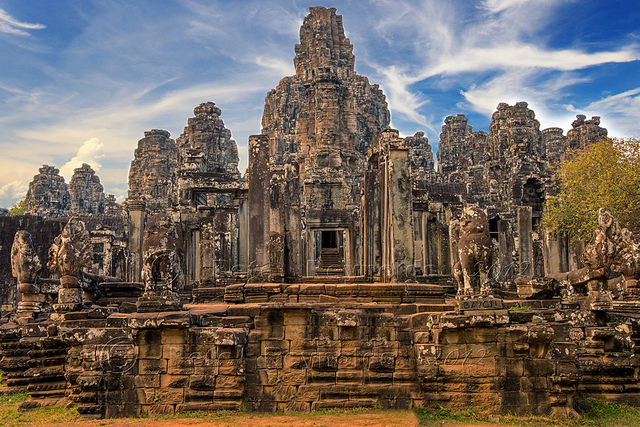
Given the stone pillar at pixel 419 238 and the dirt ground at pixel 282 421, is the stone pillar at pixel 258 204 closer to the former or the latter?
the stone pillar at pixel 419 238

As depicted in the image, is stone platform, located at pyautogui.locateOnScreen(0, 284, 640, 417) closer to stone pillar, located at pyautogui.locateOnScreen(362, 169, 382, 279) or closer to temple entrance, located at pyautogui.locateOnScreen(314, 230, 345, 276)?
stone pillar, located at pyautogui.locateOnScreen(362, 169, 382, 279)

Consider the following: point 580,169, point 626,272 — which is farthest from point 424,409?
point 580,169

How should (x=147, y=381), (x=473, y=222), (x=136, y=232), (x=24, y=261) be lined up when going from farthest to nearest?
(x=136, y=232), (x=24, y=261), (x=473, y=222), (x=147, y=381)

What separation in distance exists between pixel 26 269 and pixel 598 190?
61.4ft

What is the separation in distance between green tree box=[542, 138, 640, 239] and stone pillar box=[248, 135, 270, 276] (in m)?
12.3

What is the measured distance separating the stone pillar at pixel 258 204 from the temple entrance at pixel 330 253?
6345 mm

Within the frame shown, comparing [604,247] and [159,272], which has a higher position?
[604,247]

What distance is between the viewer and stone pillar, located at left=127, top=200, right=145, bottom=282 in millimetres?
20419

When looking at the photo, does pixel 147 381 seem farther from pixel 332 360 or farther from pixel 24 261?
pixel 24 261

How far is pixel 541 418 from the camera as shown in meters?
7.37

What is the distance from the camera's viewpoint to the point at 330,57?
4162 cm

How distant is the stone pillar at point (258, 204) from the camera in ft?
41.1

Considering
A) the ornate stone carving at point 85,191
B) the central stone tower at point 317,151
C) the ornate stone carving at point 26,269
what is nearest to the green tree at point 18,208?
the ornate stone carving at point 85,191

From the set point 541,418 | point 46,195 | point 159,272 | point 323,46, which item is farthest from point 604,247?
point 46,195
